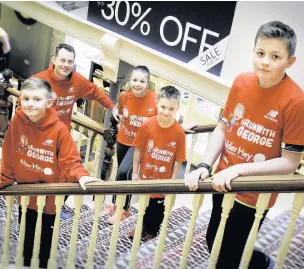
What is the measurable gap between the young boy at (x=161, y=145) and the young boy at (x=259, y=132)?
0.93 meters

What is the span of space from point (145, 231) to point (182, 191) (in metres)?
1.40

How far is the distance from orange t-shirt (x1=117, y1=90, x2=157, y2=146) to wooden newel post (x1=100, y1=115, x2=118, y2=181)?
204 millimetres

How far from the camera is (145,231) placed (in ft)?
11.0

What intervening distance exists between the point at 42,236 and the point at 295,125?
180 centimetres

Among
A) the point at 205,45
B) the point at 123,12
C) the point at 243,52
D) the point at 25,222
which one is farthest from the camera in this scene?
the point at 123,12

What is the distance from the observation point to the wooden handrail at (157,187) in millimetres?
1735

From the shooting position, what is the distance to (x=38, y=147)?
2674 millimetres

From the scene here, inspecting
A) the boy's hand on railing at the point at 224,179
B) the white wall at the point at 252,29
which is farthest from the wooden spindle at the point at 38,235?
the white wall at the point at 252,29

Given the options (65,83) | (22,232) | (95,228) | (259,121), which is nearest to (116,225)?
(95,228)

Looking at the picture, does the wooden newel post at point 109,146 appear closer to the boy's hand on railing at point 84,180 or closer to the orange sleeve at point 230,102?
the boy's hand on railing at point 84,180

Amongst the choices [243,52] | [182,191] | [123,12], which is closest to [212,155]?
[182,191]

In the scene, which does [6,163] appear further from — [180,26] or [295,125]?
[180,26]

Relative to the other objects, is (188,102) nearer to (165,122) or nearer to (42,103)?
(165,122)

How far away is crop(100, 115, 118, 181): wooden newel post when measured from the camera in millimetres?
4050
